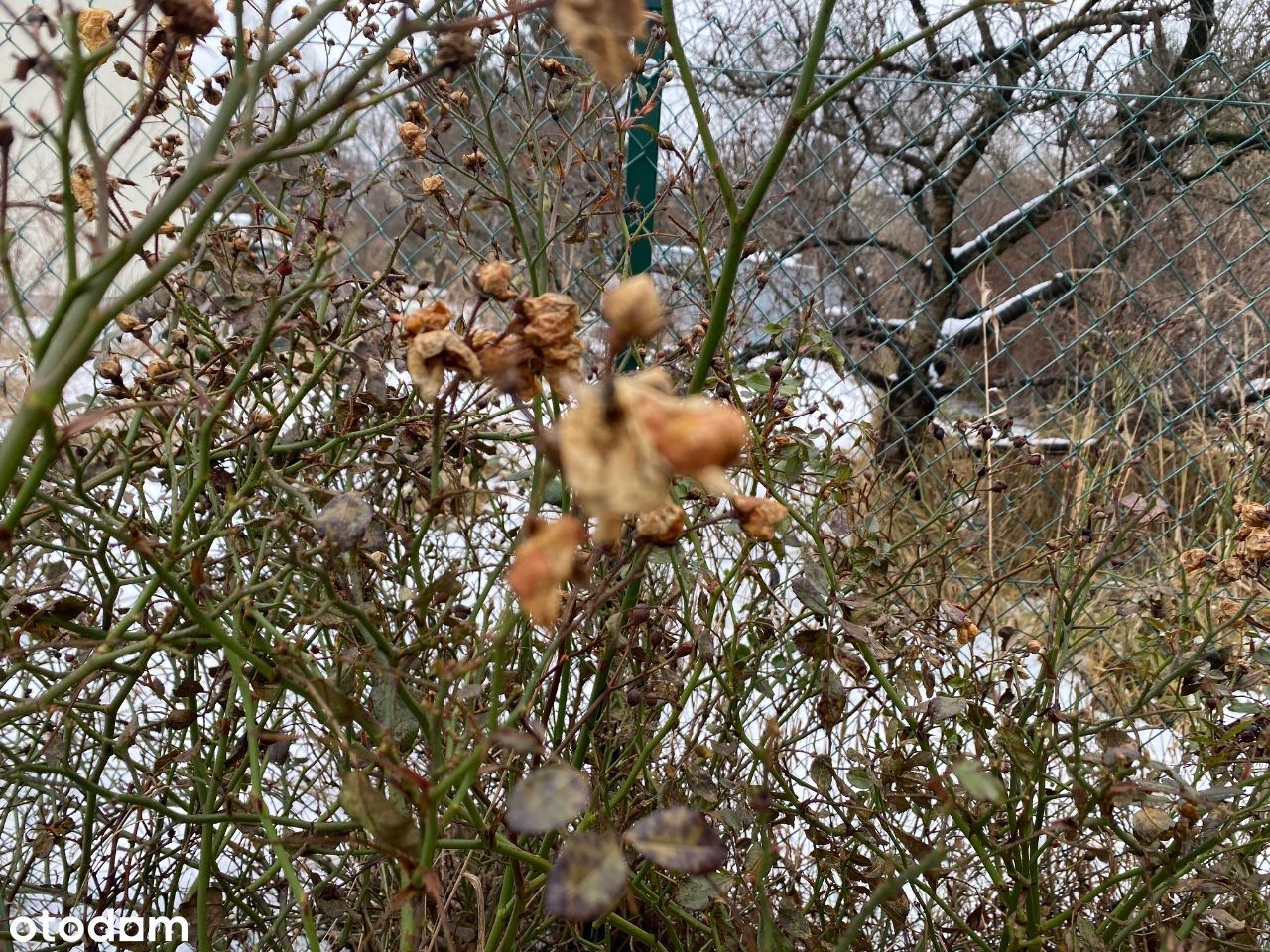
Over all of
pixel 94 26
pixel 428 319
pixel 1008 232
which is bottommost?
pixel 428 319

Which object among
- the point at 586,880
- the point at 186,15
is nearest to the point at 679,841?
the point at 586,880

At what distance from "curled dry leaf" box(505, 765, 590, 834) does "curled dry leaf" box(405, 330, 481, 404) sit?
173mm

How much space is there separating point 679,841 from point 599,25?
32cm

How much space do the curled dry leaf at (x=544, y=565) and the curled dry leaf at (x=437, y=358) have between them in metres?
0.15

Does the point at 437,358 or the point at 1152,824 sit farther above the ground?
the point at 437,358

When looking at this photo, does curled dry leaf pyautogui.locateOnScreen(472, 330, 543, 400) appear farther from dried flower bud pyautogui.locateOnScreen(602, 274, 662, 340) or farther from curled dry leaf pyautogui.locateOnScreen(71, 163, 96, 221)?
curled dry leaf pyautogui.locateOnScreen(71, 163, 96, 221)

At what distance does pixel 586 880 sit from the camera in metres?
0.40

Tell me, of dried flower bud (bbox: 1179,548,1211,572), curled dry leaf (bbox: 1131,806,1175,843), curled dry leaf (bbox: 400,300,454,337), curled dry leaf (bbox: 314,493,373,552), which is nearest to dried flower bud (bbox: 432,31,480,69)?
curled dry leaf (bbox: 400,300,454,337)

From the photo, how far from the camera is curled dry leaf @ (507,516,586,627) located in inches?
12.9

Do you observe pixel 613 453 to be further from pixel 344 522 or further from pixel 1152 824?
pixel 1152 824

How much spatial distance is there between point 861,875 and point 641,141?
4.74 feet

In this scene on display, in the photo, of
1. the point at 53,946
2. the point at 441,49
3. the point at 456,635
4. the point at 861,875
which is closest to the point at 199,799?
the point at 53,946

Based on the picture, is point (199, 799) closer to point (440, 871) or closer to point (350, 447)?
point (440, 871)

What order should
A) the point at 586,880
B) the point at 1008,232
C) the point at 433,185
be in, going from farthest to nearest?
the point at 1008,232 → the point at 433,185 → the point at 586,880
